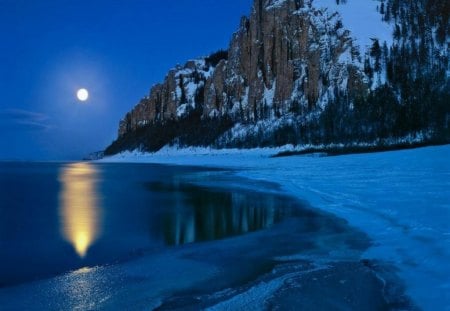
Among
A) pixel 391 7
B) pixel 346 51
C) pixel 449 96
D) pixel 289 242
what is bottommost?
pixel 289 242

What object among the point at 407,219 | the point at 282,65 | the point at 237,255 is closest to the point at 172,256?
the point at 237,255

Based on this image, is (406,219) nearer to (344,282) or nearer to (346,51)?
(344,282)

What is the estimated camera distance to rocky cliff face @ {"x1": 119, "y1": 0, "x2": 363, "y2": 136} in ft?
373

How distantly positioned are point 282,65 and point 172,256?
464 ft

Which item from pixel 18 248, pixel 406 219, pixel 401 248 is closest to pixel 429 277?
pixel 401 248

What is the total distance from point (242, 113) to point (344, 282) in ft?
483

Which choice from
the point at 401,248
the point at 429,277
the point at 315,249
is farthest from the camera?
the point at 315,249

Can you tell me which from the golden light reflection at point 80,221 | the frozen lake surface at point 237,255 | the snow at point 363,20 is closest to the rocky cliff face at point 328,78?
the snow at point 363,20

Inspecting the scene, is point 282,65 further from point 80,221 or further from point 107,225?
point 107,225

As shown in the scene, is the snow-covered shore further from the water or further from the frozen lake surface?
the water

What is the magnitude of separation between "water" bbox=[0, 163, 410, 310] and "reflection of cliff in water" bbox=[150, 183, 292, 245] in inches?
1.5

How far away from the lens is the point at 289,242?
990cm

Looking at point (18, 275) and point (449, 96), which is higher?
point (449, 96)

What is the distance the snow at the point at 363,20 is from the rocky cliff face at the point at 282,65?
2578mm
